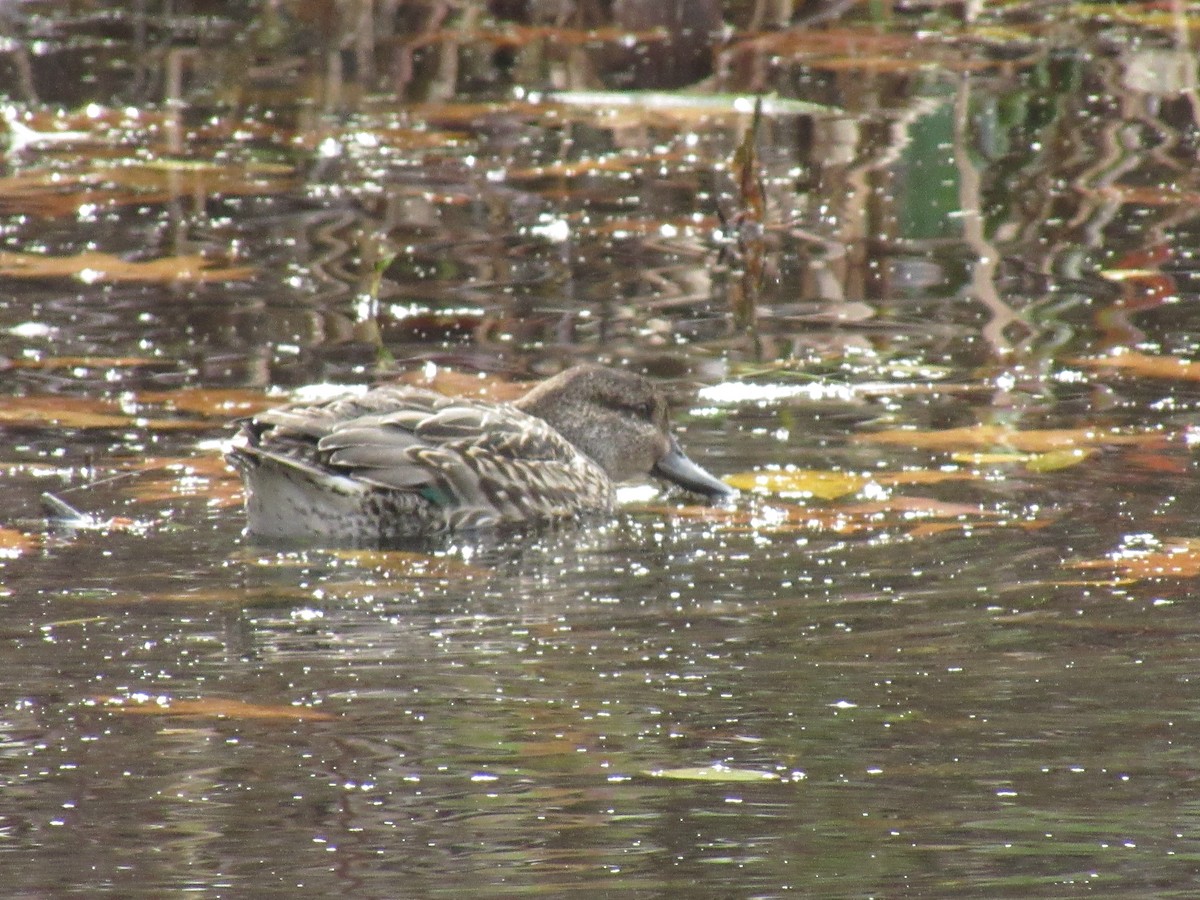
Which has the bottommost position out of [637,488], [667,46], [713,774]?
[637,488]

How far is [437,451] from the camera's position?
7.34 metres

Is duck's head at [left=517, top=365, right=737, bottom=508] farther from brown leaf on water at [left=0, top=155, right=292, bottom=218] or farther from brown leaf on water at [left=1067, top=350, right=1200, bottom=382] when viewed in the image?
brown leaf on water at [left=0, top=155, right=292, bottom=218]

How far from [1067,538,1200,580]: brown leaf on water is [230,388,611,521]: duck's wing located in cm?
194

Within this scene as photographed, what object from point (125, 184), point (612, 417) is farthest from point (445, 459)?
point (125, 184)

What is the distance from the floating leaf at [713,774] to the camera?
176 inches

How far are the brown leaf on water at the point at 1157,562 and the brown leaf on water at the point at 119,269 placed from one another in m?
5.10

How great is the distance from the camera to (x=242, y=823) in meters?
4.23

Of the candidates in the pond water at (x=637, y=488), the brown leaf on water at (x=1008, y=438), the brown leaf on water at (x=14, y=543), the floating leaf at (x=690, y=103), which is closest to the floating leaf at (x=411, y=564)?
the pond water at (x=637, y=488)

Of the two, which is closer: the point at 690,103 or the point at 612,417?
the point at 612,417

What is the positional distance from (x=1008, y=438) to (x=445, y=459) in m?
1.78

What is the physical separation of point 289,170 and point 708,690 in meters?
8.10

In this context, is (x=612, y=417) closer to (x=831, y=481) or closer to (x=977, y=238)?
(x=831, y=481)

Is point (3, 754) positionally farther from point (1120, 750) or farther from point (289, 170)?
point (289, 170)

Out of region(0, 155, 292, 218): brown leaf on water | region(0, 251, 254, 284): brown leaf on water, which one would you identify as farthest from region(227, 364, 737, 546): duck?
region(0, 155, 292, 218): brown leaf on water
